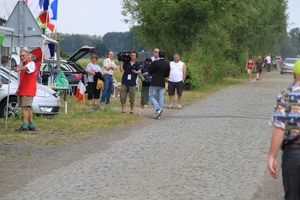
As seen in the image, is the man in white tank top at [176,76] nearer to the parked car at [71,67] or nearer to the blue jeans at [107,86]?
the blue jeans at [107,86]

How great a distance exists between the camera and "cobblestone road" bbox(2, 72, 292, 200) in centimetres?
828

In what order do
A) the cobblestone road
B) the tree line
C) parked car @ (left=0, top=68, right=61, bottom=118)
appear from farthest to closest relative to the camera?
the tree line < parked car @ (left=0, top=68, right=61, bottom=118) < the cobblestone road

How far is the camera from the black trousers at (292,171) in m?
5.61

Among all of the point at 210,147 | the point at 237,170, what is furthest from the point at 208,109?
the point at 237,170

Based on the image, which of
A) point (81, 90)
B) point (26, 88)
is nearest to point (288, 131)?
point (26, 88)

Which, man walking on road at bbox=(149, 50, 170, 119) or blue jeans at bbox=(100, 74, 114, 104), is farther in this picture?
blue jeans at bbox=(100, 74, 114, 104)

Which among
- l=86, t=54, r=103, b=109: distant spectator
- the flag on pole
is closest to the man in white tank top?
l=86, t=54, r=103, b=109: distant spectator

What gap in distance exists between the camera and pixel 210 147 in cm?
1230

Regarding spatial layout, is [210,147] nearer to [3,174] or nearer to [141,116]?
[3,174]

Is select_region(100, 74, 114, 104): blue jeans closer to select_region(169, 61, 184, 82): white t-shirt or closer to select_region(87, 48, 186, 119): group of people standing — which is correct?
select_region(87, 48, 186, 119): group of people standing

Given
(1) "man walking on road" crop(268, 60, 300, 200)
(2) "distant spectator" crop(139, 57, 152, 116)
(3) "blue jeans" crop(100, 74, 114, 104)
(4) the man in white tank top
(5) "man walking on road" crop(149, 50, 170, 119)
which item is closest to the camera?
(1) "man walking on road" crop(268, 60, 300, 200)

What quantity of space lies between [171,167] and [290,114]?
4684 millimetres

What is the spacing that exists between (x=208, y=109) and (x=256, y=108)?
1.61 metres

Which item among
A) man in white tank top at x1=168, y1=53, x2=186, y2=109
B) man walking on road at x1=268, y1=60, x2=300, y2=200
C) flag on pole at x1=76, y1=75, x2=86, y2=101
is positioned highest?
man walking on road at x1=268, y1=60, x2=300, y2=200
